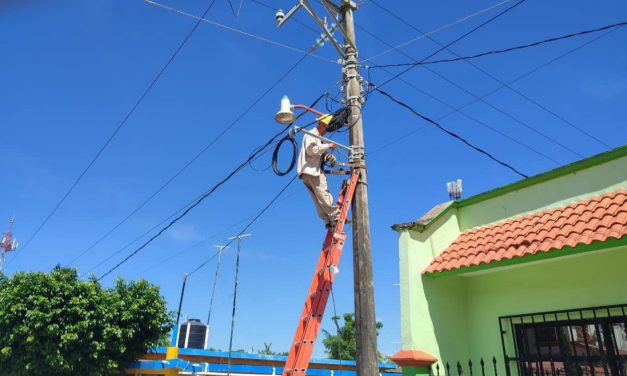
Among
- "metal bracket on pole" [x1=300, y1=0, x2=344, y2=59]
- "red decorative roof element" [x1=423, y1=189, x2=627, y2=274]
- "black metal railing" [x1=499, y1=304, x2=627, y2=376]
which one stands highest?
"metal bracket on pole" [x1=300, y1=0, x2=344, y2=59]

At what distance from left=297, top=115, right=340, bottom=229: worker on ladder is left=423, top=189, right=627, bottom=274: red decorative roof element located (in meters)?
2.11

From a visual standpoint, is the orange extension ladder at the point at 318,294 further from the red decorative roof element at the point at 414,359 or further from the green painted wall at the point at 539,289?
the green painted wall at the point at 539,289

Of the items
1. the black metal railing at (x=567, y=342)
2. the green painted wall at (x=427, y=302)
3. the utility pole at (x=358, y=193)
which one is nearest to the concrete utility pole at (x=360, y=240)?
the utility pole at (x=358, y=193)

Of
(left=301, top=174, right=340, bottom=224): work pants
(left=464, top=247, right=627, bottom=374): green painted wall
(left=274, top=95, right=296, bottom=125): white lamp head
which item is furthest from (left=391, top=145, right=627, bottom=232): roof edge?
(left=274, top=95, right=296, bottom=125): white lamp head

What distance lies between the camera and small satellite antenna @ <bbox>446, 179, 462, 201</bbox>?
9102 millimetres

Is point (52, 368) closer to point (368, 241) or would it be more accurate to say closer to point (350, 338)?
point (368, 241)

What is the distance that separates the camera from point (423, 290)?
289 inches

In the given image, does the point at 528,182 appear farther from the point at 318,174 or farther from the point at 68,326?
the point at 68,326

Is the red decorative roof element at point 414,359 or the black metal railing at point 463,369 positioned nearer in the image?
the red decorative roof element at point 414,359

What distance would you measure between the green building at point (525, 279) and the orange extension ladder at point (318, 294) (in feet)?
5.55

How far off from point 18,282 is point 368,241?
1295 cm

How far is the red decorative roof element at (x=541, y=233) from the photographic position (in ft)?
19.3

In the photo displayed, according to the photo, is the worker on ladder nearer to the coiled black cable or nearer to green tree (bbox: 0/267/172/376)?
the coiled black cable

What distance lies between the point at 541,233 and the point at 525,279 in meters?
0.93
